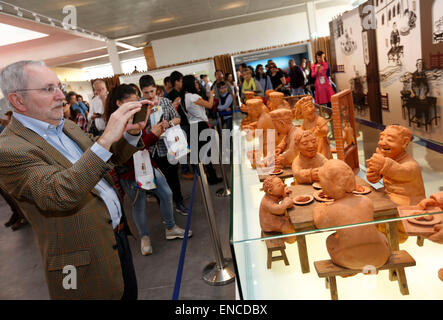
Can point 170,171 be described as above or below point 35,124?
below

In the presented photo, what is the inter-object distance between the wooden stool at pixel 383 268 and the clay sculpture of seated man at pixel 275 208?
0.74 ft

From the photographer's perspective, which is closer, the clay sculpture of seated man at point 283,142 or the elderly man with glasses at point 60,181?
the elderly man with glasses at point 60,181

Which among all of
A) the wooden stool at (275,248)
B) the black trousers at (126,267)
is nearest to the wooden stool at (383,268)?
the wooden stool at (275,248)

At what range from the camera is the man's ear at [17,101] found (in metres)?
1.41

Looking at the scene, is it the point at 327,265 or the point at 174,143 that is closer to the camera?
the point at 327,265

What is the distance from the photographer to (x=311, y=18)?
535 inches

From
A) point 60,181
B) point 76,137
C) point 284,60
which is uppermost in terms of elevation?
point 284,60

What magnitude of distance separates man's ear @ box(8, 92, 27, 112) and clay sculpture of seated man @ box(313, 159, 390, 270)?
1.33 metres

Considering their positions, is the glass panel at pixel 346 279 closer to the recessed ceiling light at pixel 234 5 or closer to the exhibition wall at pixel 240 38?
the recessed ceiling light at pixel 234 5

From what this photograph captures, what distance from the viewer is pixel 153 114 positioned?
10.1 feet

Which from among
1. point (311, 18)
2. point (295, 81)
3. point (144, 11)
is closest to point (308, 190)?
point (295, 81)

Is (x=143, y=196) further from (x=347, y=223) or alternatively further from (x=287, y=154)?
(x=347, y=223)

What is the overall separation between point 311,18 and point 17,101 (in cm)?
1410

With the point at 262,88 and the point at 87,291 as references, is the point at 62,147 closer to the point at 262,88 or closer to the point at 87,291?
the point at 87,291
